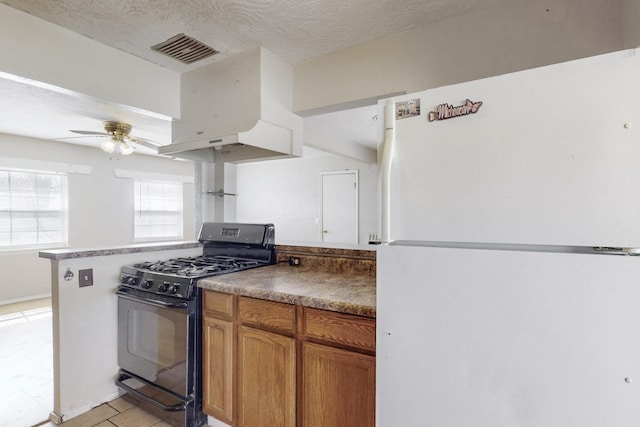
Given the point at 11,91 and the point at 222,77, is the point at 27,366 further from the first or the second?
the point at 222,77

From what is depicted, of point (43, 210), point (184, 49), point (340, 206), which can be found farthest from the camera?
point (340, 206)

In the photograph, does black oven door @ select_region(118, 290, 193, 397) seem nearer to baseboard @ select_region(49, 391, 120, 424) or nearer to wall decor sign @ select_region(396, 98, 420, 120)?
baseboard @ select_region(49, 391, 120, 424)

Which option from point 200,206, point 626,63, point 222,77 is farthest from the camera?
point 200,206

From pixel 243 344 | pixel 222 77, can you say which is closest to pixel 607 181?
pixel 243 344

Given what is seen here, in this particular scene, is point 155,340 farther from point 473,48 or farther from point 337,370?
point 473,48

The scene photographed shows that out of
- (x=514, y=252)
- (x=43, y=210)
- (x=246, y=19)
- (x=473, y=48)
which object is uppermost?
(x=246, y=19)

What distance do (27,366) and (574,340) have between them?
12.3ft

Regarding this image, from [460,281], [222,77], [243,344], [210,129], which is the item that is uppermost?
[222,77]

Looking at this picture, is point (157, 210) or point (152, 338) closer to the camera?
point (152, 338)

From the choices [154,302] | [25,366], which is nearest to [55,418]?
[154,302]

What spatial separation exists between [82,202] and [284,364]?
5.11m

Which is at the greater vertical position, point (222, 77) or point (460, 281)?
point (222, 77)

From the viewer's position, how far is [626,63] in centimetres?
79

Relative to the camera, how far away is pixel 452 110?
3.25 ft
